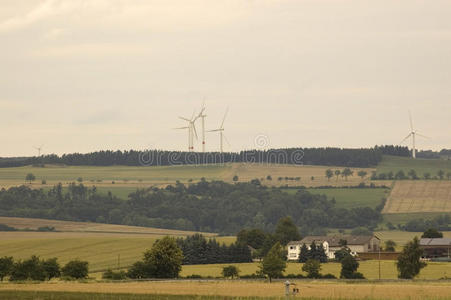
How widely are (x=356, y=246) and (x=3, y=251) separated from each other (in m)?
67.4

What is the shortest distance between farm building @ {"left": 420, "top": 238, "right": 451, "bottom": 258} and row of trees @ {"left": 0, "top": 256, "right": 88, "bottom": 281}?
74.0m

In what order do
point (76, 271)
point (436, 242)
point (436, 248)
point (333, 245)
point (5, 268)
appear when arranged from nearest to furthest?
point (5, 268) < point (76, 271) < point (436, 248) < point (436, 242) < point (333, 245)

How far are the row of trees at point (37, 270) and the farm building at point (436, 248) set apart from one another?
Answer: 74.0 metres

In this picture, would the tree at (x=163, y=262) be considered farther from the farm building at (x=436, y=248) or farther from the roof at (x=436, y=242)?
the roof at (x=436, y=242)

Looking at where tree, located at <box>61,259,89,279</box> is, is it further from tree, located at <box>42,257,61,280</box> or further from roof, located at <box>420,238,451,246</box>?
roof, located at <box>420,238,451,246</box>

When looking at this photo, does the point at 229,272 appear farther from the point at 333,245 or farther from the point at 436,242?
the point at 436,242

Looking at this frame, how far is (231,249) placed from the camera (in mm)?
172500

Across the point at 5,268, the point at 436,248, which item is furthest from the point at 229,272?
the point at 436,248

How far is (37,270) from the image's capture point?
124 m

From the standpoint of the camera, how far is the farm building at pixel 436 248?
181663mm

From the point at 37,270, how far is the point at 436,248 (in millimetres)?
86584

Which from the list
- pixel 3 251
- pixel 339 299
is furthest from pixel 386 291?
pixel 3 251

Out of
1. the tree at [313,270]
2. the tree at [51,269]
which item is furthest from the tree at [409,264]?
the tree at [51,269]

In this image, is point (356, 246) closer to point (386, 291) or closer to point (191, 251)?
point (191, 251)
